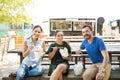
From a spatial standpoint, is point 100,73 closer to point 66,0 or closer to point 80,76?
point 80,76

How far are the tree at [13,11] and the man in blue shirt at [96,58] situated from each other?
5.36 metres

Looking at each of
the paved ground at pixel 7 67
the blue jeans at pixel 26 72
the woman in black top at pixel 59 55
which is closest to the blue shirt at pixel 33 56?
the blue jeans at pixel 26 72

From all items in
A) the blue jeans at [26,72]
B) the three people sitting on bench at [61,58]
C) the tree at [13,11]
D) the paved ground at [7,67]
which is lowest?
the paved ground at [7,67]

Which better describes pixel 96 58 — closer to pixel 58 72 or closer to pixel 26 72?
pixel 58 72

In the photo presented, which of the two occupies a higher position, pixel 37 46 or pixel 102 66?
pixel 37 46

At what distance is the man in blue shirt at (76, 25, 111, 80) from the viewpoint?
4.01m

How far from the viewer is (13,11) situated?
9.41 metres

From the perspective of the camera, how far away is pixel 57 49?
14.8 feet

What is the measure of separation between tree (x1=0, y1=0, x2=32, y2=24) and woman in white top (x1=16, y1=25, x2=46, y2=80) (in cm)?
467

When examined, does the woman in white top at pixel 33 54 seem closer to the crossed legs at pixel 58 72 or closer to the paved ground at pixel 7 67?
the crossed legs at pixel 58 72

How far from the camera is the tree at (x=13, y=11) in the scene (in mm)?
9055

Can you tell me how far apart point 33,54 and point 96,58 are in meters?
1.17

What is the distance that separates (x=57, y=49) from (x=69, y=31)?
7.00 meters

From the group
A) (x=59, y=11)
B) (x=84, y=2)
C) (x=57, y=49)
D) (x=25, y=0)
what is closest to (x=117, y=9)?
(x=84, y=2)
